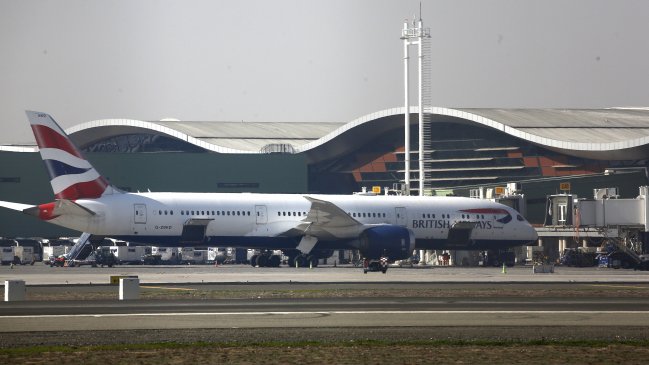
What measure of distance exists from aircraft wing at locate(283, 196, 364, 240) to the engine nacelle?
4.87 ft

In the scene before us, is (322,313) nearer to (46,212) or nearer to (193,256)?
(46,212)

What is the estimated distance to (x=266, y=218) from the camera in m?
70.2

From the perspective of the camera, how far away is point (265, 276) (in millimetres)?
58281

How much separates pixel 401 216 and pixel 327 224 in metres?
5.59

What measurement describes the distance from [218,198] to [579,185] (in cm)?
4147

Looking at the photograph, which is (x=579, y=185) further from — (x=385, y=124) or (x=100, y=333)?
(x=100, y=333)

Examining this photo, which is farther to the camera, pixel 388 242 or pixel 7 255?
pixel 7 255

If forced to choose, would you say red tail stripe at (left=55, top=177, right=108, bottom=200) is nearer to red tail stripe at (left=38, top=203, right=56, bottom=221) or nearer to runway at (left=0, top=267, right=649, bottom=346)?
red tail stripe at (left=38, top=203, right=56, bottom=221)

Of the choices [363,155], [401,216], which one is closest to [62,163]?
[401,216]

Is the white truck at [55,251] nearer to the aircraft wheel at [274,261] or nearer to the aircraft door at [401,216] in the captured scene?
the aircraft wheel at [274,261]

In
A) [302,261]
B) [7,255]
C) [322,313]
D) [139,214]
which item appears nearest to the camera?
[322,313]

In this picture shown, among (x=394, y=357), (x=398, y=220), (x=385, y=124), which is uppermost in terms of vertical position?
(x=385, y=124)

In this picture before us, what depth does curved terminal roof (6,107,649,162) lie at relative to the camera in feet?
352

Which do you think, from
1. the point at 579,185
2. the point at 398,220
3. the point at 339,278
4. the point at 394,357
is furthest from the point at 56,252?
the point at 394,357
